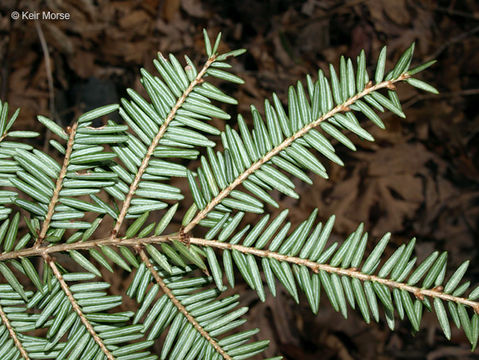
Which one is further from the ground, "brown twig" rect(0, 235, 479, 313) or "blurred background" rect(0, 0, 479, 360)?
"blurred background" rect(0, 0, 479, 360)

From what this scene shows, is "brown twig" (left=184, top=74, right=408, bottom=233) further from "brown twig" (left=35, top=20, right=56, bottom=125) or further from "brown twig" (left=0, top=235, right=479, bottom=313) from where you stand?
"brown twig" (left=35, top=20, right=56, bottom=125)

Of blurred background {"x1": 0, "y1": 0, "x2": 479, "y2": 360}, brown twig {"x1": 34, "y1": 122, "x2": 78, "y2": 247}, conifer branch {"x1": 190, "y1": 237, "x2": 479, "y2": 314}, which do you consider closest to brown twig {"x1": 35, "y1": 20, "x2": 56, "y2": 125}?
blurred background {"x1": 0, "y1": 0, "x2": 479, "y2": 360}

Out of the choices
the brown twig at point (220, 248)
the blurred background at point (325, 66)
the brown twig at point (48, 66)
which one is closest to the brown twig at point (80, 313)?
the brown twig at point (220, 248)

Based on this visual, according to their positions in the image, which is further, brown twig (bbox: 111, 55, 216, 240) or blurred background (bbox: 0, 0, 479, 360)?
blurred background (bbox: 0, 0, 479, 360)

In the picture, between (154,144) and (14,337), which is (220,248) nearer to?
(154,144)
